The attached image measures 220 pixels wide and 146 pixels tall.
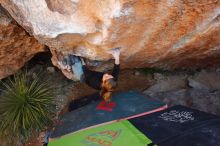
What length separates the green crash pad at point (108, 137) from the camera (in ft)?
19.0

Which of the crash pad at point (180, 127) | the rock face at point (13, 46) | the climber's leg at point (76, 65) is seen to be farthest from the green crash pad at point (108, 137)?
the rock face at point (13, 46)

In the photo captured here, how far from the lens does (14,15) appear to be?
6.66m

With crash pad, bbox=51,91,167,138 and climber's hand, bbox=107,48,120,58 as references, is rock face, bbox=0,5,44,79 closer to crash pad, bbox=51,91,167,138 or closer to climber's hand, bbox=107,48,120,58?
crash pad, bbox=51,91,167,138

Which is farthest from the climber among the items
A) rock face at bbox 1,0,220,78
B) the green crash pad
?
the green crash pad

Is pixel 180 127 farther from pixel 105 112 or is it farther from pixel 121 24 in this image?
pixel 121 24

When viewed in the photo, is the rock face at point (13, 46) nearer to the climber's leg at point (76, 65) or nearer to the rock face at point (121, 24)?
the rock face at point (121, 24)

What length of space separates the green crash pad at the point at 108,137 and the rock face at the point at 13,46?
2280 millimetres

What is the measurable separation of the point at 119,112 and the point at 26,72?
8.38ft

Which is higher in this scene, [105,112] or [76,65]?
[76,65]

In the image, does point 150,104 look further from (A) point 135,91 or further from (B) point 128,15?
(B) point 128,15

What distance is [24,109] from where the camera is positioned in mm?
7445

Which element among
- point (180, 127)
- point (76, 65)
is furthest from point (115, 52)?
point (180, 127)

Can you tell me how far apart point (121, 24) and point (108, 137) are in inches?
70.1

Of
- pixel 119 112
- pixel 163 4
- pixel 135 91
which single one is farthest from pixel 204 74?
pixel 163 4
